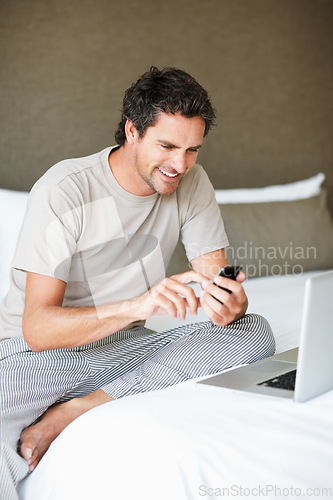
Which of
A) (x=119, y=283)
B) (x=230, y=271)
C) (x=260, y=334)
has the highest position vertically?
(x=230, y=271)

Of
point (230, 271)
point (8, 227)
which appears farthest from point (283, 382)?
point (8, 227)

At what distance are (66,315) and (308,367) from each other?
22.8 inches

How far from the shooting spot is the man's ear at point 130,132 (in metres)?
1.76

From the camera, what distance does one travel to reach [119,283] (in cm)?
174

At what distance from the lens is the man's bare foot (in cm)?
136

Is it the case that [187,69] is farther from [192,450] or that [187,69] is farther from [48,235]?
[192,450]

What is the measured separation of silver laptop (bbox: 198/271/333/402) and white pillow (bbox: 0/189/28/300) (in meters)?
1.10

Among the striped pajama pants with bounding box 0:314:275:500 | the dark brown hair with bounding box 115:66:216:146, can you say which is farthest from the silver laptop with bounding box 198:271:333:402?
the dark brown hair with bounding box 115:66:216:146

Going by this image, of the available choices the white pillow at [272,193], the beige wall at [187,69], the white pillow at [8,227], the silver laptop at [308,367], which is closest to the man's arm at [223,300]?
the silver laptop at [308,367]

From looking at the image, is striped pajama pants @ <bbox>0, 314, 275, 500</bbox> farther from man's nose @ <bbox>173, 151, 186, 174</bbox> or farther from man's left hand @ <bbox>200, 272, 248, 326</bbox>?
man's nose @ <bbox>173, 151, 186, 174</bbox>

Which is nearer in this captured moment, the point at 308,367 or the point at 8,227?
the point at 308,367

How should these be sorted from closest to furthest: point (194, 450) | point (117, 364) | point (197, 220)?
point (194, 450) → point (117, 364) → point (197, 220)

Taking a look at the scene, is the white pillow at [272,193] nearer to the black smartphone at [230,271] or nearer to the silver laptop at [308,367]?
the black smartphone at [230,271]

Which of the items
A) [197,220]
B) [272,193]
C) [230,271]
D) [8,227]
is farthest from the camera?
[272,193]
